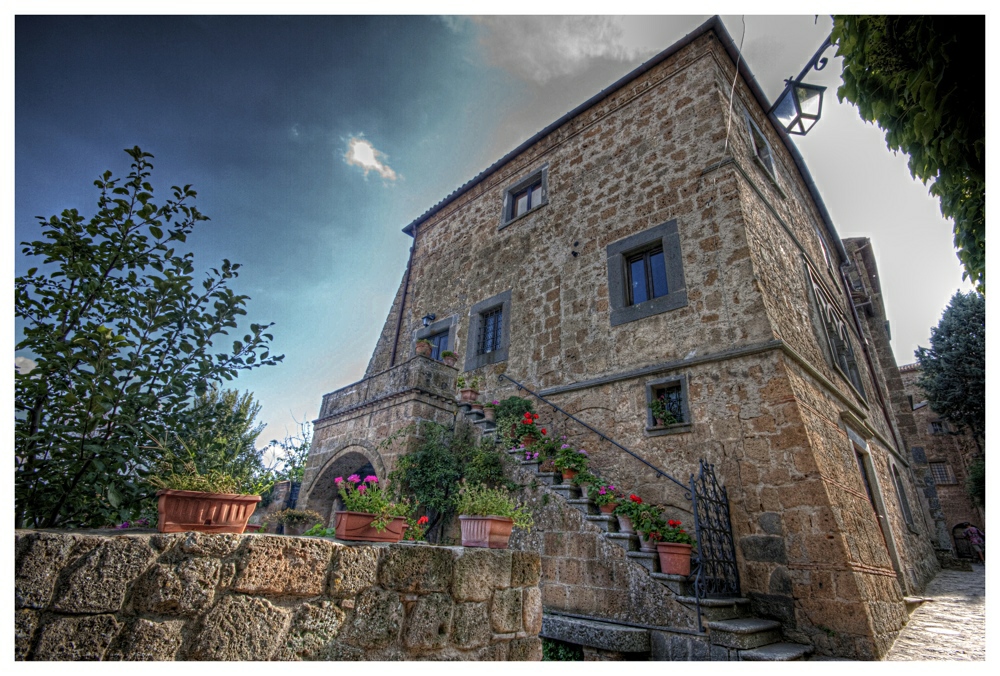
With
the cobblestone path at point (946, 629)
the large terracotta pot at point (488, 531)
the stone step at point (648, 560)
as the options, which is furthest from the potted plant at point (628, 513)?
the cobblestone path at point (946, 629)

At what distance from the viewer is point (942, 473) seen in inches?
819

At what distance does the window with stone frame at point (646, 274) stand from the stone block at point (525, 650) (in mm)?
5219

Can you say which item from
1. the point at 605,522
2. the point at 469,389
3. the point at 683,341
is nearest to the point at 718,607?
the point at 605,522

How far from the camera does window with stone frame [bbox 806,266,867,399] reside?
820 centimetres

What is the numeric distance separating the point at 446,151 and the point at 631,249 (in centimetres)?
354

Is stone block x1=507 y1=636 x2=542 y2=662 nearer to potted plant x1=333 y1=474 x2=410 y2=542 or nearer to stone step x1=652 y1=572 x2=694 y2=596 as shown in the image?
potted plant x1=333 y1=474 x2=410 y2=542

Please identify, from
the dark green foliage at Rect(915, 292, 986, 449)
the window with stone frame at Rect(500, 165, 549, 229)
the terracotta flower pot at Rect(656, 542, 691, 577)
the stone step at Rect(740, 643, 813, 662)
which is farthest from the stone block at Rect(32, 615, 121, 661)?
the dark green foliage at Rect(915, 292, 986, 449)

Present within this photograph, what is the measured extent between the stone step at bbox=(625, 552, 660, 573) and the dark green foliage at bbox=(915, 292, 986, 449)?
19517 mm

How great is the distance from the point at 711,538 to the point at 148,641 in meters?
4.93

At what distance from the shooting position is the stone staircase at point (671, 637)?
12.7ft
